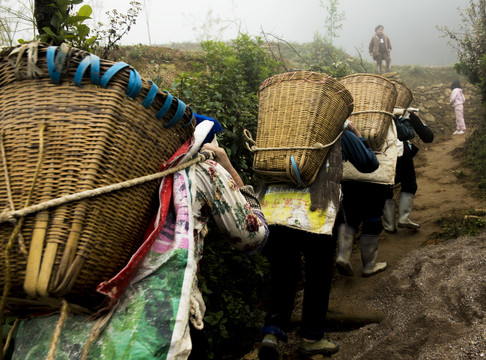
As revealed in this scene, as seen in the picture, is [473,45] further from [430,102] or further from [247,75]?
[247,75]

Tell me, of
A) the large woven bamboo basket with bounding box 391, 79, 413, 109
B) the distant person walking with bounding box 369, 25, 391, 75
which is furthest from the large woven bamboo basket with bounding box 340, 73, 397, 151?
the distant person walking with bounding box 369, 25, 391, 75

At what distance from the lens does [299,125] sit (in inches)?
94.7

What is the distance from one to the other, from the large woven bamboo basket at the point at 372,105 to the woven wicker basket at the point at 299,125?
85 cm

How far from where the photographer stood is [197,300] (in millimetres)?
1306

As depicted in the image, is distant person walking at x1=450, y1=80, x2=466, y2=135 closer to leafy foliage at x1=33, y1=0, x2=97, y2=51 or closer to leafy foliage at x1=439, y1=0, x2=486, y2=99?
leafy foliage at x1=439, y1=0, x2=486, y2=99

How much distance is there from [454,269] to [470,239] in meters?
0.84

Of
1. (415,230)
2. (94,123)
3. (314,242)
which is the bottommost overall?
(415,230)

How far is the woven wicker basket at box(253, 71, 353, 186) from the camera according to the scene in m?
2.37

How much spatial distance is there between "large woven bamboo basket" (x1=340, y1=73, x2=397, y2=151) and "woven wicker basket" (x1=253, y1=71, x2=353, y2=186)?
2.79 ft

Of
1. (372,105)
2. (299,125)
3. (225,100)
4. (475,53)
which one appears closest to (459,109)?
(475,53)

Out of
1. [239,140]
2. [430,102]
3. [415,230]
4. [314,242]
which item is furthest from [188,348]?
[430,102]

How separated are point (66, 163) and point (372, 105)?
2.87 meters

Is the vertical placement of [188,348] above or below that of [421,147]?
above

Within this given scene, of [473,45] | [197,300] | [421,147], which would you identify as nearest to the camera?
[197,300]
